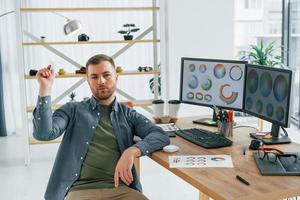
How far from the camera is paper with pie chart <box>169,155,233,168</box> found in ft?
6.27

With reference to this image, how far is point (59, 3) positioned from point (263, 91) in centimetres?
400

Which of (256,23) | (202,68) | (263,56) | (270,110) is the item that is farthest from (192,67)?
(256,23)

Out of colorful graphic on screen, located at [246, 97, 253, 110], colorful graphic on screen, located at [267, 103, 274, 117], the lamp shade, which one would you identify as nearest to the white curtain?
the lamp shade

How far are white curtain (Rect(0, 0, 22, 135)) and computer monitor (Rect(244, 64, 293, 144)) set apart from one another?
364cm

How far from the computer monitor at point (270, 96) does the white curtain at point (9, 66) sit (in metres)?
3.64

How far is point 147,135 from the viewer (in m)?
2.19

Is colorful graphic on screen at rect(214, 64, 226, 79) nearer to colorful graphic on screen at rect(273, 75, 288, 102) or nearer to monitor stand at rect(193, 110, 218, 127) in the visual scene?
monitor stand at rect(193, 110, 218, 127)

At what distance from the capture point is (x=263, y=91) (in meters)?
2.34

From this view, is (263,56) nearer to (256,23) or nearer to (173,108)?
(256,23)

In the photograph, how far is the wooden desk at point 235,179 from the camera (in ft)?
5.12

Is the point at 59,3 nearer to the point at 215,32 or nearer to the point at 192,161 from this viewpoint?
the point at 215,32

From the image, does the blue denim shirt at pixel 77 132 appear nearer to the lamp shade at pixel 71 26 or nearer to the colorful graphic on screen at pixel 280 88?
the colorful graphic on screen at pixel 280 88

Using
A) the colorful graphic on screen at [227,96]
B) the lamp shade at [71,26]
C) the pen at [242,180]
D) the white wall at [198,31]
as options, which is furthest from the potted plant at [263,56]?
the pen at [242,180]

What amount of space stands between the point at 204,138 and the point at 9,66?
12.5 feet
